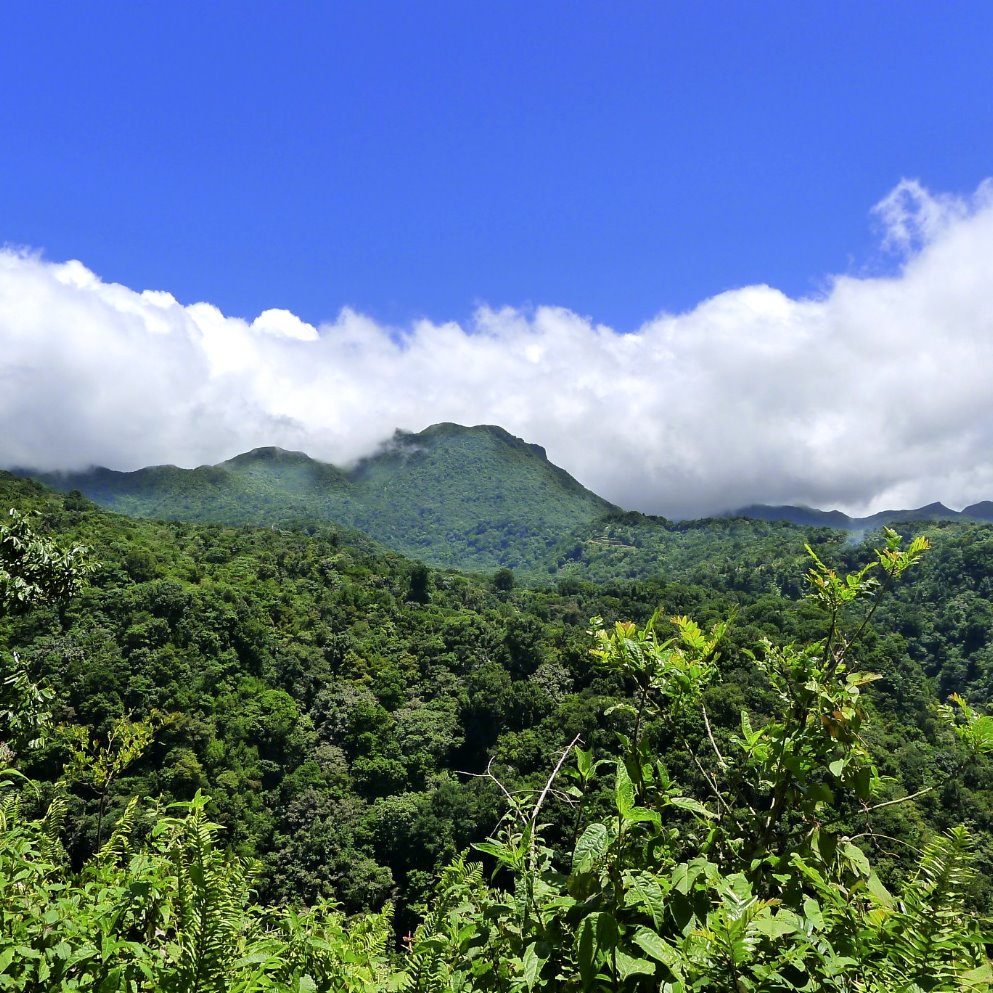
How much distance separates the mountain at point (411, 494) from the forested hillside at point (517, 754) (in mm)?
40201

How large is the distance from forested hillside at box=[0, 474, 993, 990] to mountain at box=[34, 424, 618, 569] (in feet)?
132

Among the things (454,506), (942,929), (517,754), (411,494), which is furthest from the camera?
(411,494)

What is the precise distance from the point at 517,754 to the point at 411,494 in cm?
12446

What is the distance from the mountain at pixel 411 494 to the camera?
12519 centimetres

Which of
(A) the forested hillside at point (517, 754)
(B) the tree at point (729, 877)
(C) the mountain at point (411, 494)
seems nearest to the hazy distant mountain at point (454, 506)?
(C) the mountain at point (411, 494)

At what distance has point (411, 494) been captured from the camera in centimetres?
15112

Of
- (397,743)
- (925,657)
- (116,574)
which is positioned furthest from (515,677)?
(925,657)

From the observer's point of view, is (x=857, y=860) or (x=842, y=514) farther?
(x=842, y=514)

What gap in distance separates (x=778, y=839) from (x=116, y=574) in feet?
132

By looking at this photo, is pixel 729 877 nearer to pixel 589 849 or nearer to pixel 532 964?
pixel 589 849

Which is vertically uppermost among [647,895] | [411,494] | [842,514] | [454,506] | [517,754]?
[842,514]

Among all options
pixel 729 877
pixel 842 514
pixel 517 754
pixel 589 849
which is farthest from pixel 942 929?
pixel 842 514

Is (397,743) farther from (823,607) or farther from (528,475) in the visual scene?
(528,475)

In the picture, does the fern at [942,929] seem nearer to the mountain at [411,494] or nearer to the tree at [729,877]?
the tree at [729,877]
